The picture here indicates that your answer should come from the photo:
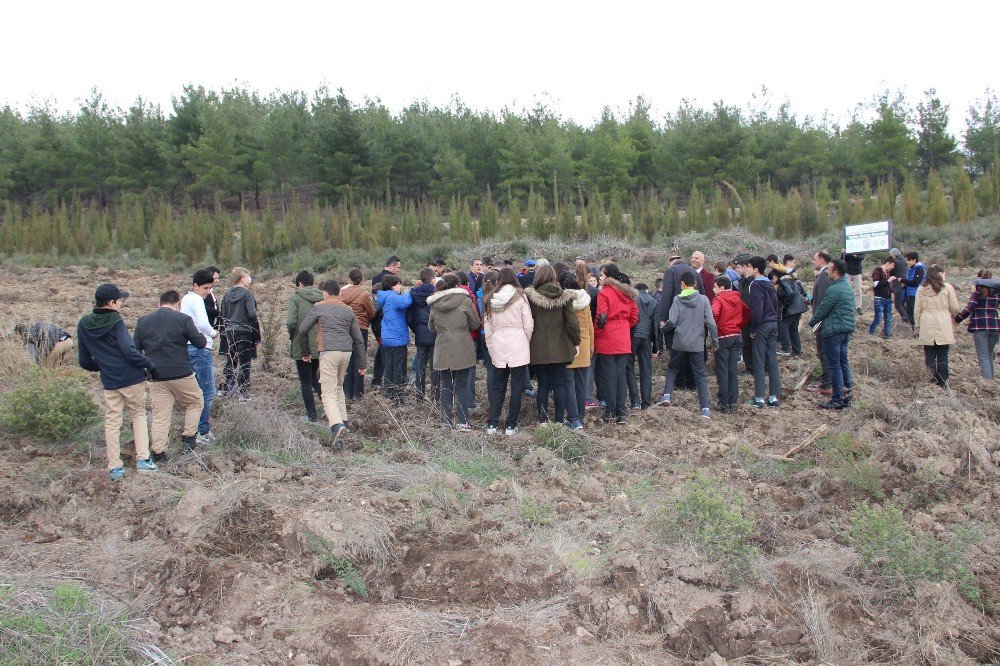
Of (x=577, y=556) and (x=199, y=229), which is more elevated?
(x=199, y=229)

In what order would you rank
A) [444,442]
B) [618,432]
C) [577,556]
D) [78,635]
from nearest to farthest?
1. [78,635]
2. [577,556]
3. [444,442]
4. [618,432]

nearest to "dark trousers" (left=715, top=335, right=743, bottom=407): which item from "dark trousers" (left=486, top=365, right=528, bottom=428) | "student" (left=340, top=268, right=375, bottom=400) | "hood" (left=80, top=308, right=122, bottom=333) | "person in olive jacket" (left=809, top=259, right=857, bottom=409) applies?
"person in olive jacket" (left=809, top=259, right=857, bottom=409)

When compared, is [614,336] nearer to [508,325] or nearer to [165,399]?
[508,325]

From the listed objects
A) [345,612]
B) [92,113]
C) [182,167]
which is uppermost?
[92,113]

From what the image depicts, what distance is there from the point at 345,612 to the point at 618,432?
14.0 feet

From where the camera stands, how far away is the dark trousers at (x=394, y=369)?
870 centimetres

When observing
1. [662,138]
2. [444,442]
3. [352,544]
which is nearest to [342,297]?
[444,442]

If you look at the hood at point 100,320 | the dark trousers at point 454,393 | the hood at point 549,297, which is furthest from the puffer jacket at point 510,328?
the hood at point 100,320

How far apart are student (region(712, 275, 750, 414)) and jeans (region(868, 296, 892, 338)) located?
4495mm

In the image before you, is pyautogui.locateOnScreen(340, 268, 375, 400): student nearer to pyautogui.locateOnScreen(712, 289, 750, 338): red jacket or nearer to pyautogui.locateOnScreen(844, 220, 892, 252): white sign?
pyautogui.locateOnScreen(712, 289, 750, 338): red jacket

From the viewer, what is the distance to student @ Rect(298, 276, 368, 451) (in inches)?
292

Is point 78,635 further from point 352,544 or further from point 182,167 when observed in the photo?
point 182,167

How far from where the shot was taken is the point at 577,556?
15.4 feet

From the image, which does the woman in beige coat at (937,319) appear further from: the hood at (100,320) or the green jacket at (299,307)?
the hood at (100,320)
